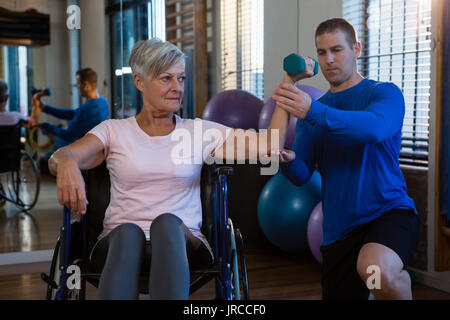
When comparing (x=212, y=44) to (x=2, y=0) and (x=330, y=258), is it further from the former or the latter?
(x=330, y=258)

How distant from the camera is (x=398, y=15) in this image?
315cm

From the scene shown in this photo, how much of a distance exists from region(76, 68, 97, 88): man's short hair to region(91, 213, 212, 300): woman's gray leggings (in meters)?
2.30

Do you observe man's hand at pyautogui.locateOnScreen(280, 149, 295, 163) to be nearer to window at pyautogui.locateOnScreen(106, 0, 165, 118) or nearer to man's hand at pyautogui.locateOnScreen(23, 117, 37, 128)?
window at pyautogui.locateOnScreen(106, 0, 165, 118)

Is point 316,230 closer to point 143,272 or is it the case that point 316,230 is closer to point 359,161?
point 359,161

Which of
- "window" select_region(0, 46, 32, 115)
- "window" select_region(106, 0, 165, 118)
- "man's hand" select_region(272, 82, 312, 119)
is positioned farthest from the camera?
"window" select_region(0, 46, 32, 115)

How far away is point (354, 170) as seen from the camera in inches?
70.7

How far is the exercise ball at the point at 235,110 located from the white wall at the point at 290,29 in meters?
0.39

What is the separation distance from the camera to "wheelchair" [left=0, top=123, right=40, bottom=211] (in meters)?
4.20

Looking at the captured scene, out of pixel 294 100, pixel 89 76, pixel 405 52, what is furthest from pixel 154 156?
pixel 89 76

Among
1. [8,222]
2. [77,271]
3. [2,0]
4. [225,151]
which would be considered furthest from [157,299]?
[8,222]

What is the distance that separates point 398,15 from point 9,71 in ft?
7.69

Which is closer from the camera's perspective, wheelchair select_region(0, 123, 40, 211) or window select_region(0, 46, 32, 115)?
window select_region(0, 46, 32, 115)

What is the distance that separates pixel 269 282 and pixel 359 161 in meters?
1.36

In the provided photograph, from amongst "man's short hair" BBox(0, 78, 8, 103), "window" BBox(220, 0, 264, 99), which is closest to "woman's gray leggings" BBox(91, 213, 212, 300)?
"man's short hair" BBox(0, 78, 8, 103)
